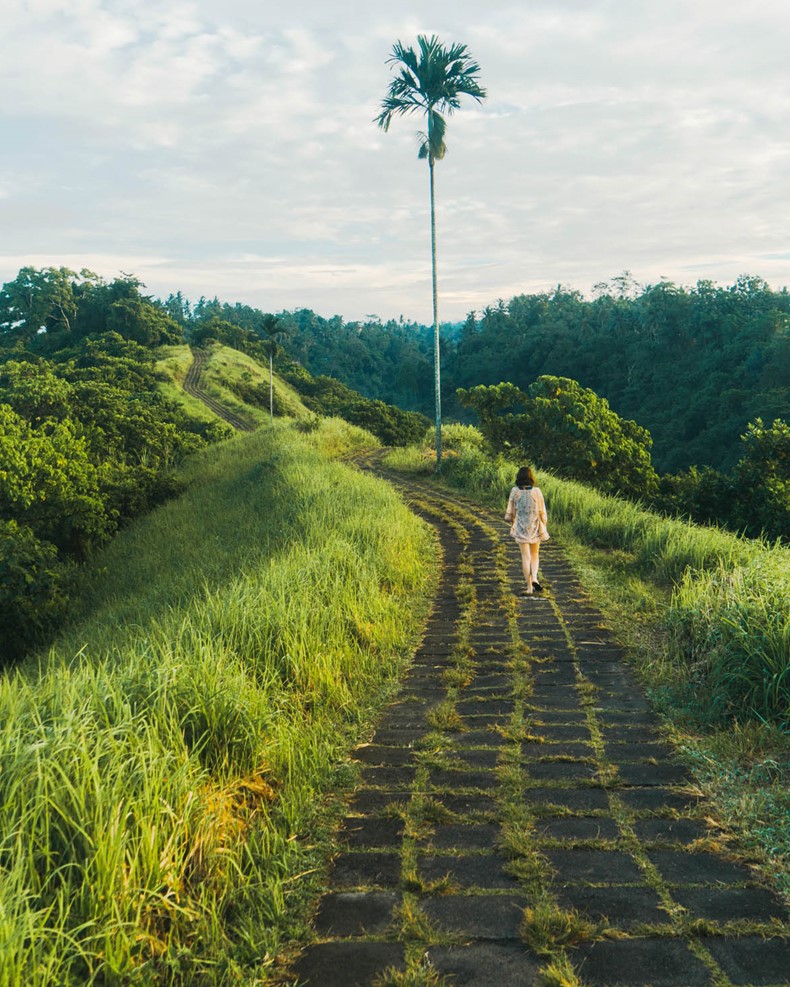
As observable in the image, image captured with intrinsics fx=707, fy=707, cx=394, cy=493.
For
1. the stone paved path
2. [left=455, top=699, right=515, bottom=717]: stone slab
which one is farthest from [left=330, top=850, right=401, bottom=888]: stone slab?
[left=455, top=699, right=515, bottom=717]: stone slab

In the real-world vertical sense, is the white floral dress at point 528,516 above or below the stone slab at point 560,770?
above

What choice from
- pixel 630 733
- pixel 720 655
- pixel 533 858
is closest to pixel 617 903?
pixel 533 858

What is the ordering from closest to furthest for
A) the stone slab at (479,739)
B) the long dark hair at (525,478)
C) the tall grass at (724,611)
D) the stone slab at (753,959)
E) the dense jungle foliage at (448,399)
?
the stone slab at (753,959)
the stone slab at (479,739)
the tall grass at (724,611)
the long dark hair at (525,478)
the dense jungle foliage at (448,399)

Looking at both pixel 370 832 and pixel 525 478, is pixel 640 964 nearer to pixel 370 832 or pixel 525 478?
pixel 370 832

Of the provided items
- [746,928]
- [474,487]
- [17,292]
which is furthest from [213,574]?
[17,292]

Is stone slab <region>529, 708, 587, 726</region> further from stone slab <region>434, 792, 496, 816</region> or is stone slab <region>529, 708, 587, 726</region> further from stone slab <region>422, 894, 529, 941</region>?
stone slab <region>422, 894, 529, 941</region>

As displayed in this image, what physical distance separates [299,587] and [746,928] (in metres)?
4.15

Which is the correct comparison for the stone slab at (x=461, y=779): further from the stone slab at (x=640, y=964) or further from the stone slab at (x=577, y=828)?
the stone slab at (x=640, y=964)

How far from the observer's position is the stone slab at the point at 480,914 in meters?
2.62

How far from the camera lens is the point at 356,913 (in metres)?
2.77

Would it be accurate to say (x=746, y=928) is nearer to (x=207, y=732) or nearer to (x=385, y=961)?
(x=385, y=961)

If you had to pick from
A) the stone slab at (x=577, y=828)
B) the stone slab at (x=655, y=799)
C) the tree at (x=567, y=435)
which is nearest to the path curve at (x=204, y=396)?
the tree at (x=567, y=435)

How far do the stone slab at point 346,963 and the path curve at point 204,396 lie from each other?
43122 mm

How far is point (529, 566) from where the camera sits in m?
7.92
